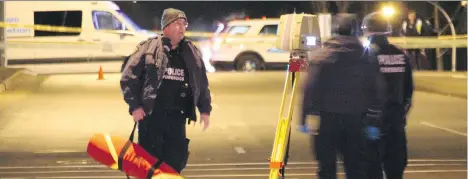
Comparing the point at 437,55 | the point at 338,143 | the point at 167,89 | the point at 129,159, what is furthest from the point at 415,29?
the point at 129,159

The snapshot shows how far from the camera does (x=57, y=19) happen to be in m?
23.9

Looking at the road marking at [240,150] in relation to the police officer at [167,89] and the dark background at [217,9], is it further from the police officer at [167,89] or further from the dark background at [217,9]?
the dark background at [217,9]

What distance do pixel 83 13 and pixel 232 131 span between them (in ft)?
40.9

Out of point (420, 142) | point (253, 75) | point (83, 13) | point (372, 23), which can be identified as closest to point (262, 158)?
point (420, 142)

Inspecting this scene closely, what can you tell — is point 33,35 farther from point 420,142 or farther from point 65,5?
point 420,142

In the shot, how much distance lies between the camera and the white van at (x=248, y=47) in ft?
79.7

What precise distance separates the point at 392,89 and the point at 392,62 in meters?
0.20

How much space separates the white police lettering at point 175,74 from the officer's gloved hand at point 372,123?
51.9 inches

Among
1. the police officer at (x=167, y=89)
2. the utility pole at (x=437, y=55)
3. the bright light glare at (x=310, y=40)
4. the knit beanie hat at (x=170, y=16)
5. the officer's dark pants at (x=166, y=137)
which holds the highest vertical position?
the knit beanie hat at (x=170, y=16)

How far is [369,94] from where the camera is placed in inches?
243

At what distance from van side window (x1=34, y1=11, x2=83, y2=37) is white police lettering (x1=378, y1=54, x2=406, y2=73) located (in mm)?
17679

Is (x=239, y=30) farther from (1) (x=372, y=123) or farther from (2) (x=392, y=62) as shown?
(1) (x=372, y=123)

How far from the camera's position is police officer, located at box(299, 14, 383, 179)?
6.09 meters

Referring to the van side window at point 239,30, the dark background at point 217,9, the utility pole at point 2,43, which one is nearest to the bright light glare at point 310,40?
the utility pole at point 2,43
